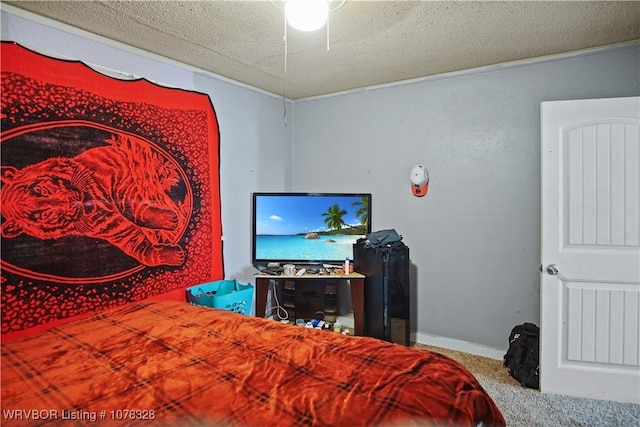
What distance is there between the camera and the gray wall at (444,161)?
112 inches

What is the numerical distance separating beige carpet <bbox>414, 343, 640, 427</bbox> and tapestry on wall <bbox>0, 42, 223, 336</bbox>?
7.64 feet

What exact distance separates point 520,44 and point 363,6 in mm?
1289

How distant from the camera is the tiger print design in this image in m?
2.05

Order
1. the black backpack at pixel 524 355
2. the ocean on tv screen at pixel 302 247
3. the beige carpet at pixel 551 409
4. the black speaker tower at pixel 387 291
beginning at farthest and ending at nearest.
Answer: the ocean on tv screen at pixel 302 247, the black speaker tower at pixel 387 291, the black backpack at pixel 524 355, the beige carpet at pixel 551 409

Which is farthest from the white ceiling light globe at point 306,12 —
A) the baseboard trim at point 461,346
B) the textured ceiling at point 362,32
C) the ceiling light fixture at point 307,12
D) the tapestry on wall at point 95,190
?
the baseboard trim at point 461,346

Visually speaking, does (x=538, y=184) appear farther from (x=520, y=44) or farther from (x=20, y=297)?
(x=20, y=297)

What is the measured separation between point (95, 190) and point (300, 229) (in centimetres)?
166

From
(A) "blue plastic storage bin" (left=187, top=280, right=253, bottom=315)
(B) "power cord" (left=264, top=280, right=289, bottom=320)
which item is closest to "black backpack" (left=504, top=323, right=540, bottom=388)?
(B) "power cord" (left=264, top=280, right=289, bottom=320)

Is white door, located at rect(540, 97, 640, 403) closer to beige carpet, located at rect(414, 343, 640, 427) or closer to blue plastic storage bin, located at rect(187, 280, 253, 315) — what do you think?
beige carpet, located at rect(414, 343, 640, 427)

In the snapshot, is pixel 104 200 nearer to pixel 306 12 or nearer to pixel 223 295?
pixel 223 295

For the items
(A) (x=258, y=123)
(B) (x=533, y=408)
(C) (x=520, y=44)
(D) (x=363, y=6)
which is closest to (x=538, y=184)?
(C) (x=520, y=44)

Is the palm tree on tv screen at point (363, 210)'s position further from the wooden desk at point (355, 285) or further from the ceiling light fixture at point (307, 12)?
the ceiling light fixture at point (307, 12)

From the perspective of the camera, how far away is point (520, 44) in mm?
2621

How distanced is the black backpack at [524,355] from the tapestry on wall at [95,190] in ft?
7.94
